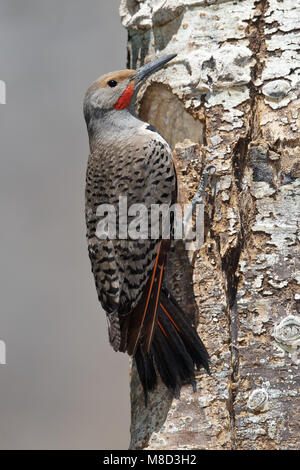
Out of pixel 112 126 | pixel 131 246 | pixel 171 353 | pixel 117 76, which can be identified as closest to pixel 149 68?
pixel 117 76

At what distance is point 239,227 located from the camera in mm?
3156

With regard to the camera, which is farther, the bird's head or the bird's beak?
the bird's head

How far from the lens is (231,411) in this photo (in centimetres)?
307

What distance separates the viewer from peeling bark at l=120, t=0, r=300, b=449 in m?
3.02

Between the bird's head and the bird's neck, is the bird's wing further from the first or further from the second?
the bird's head

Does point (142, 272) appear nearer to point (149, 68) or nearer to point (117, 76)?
point (149, 68)

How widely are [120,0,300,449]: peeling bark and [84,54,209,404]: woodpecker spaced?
0.07 metres

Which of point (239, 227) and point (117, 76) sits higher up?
point (117, 76)

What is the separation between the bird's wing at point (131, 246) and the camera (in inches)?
124

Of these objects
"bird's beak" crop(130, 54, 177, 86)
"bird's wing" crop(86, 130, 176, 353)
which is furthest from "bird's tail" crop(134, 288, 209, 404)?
"bird's beak" crop(130, 54, 177, 86)

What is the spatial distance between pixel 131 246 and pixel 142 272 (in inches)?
4.8

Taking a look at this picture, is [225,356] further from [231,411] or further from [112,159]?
[112,159]
